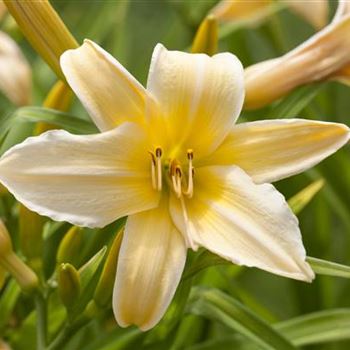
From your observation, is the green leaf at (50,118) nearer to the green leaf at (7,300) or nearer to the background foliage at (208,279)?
the background foliage at (208,279)

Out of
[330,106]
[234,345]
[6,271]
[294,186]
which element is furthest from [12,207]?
[330,106]

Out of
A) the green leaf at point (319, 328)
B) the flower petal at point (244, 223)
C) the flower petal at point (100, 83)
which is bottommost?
the green leaf at point (319, 328)

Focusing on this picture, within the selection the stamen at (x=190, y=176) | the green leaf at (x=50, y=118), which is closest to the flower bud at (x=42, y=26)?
the green leaf at (x=50, y=118)

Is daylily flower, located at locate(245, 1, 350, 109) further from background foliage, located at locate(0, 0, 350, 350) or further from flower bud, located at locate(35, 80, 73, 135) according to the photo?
flower bud, located at locate(35, 80, 73, 135)

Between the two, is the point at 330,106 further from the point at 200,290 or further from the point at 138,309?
the point at 138,309

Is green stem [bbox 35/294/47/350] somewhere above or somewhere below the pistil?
below

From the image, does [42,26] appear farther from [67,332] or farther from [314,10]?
[314,10]

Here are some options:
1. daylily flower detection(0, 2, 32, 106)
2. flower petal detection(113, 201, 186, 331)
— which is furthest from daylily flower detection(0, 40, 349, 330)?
daylily flower detection(0, 2, 32, 106)
